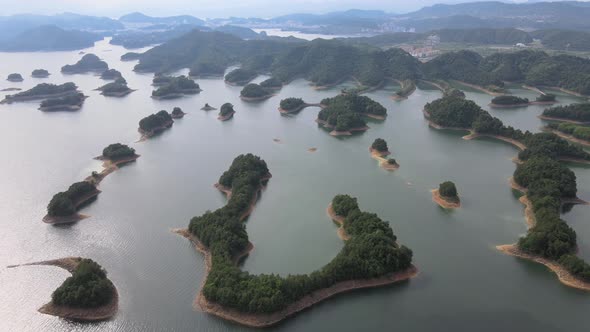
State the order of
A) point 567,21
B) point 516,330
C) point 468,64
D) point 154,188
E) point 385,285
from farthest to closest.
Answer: point 567,21
point 468,64
point 154,188
point 385,285
point 516,330

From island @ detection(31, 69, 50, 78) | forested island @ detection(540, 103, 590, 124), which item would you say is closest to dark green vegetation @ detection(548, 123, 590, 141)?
forested island @ detection(540, 103, 590, 124)

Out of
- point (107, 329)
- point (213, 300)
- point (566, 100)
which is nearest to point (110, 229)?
point (107, 329)

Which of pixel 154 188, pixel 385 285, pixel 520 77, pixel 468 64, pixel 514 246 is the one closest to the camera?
pixel 385 285

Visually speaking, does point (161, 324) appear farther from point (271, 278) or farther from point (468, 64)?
point (468, 64)

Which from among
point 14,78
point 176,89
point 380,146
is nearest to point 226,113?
point 176,89

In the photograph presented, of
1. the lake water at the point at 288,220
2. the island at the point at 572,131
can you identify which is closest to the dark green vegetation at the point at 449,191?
the lake water at the point at 288,220

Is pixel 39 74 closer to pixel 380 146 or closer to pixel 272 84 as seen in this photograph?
pixel 272 84
